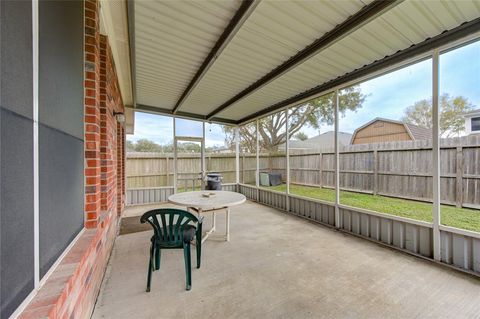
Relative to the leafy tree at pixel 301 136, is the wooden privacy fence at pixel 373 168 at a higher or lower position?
lower

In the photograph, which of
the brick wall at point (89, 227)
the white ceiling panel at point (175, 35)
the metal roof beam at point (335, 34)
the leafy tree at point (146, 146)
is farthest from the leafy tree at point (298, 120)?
the brick wall at point (89, 227)

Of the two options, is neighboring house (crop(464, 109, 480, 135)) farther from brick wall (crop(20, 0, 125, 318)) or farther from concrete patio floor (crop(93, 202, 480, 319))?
brick wall (crop(20, 0, 125, 318))

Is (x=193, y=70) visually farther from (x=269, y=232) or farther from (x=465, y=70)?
(x=465, y=70)

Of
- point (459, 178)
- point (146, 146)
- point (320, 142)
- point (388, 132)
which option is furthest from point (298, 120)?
point (146, 146)

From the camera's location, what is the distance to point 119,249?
3254 millimetres

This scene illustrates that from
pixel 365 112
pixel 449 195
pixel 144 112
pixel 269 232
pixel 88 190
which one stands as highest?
pixel 144 112

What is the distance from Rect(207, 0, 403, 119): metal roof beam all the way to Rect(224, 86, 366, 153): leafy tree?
2.28 metres

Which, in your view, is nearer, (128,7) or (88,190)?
(88,190)

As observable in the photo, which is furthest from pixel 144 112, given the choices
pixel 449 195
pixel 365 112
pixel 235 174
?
pixel 449 195

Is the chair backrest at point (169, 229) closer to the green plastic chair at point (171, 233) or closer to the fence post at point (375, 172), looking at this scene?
the green plastic chair at point (171, 233)

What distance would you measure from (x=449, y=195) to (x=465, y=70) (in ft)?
7.30

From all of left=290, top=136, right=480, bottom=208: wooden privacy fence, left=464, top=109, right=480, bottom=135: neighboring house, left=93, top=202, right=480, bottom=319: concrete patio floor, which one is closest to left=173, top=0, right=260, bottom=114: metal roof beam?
left=93, top=202, right=480, bottom=319: concrete patio floor

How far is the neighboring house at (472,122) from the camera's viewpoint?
311 cm

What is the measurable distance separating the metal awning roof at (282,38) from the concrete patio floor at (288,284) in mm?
2963
